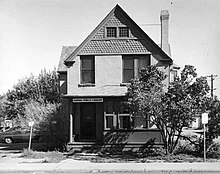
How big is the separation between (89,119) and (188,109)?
835 centimetres

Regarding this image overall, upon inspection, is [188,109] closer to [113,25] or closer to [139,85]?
[139,85]

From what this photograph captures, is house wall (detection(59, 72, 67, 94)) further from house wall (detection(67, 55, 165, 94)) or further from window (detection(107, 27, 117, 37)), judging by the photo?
→ window (detection(107, 27, 117, 37))

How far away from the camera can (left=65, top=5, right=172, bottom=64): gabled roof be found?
22.5m

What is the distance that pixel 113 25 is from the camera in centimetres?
2275

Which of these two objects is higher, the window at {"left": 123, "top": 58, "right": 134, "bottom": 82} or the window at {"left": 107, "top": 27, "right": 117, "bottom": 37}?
the window at {"left": 107, "top": 27, "right": 117, "bottom": 37}

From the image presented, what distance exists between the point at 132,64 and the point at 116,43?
1.73 meters

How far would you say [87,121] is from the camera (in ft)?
77.4

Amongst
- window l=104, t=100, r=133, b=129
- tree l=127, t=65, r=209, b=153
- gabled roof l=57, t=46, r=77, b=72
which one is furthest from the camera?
gabled roof l=57, t=46, r=77, b=72

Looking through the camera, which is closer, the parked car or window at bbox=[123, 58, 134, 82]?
window at bbox=[123, 58, 134, 82]

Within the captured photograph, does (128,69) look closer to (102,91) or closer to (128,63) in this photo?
(128,63)

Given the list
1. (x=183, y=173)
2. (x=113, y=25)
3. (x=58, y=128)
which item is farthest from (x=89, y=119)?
(x=183, y=173)

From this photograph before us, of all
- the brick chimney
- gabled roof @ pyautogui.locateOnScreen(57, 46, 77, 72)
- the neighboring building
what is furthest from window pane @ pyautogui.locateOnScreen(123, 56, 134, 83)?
gabled roof @ pyautogui.locateOnScreen(57, 46, 77, 72)

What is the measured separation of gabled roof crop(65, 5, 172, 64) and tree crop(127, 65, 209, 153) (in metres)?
4.28

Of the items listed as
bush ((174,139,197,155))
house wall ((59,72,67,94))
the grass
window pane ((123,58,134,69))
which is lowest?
the grass
